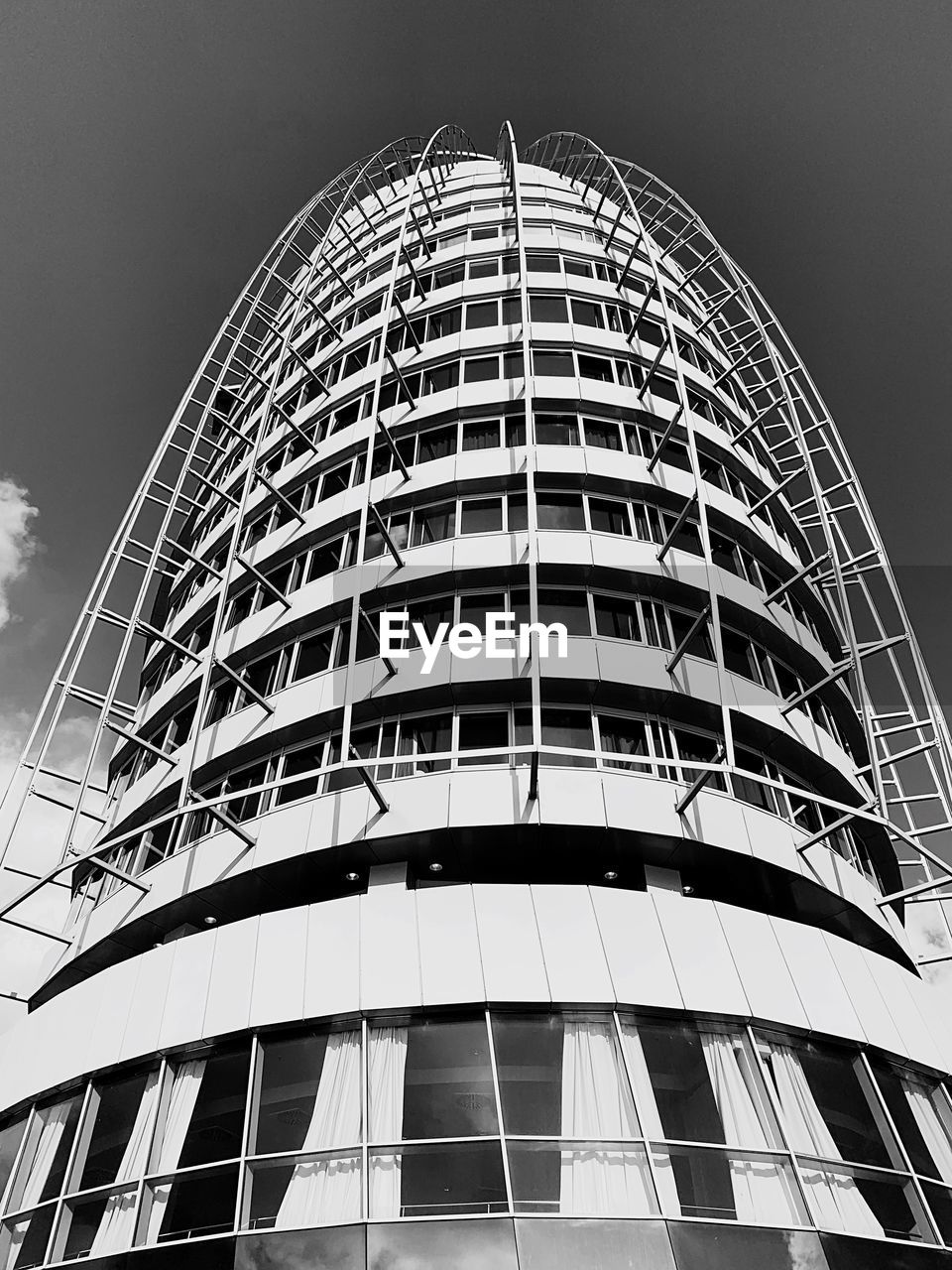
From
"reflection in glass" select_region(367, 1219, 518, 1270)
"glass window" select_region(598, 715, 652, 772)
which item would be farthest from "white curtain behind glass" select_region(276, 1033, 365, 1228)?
"glass window" select_region(598, 715, 652, 772)

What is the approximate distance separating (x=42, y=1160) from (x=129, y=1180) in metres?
3.08

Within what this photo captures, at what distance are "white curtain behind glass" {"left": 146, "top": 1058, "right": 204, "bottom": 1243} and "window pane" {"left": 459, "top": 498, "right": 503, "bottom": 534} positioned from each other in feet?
49.3

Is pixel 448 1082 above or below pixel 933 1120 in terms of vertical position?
above

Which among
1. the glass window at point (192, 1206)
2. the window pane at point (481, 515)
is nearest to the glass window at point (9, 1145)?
the glass window at point (192, 1206)

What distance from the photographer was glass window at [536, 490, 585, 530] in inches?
992

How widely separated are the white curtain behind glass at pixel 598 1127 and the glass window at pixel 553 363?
21255 mm

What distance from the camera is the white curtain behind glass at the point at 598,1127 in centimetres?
1330

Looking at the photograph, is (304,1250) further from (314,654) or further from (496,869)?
(314,654)

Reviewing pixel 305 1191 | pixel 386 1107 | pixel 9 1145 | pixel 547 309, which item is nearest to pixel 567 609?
pixel 386 1107

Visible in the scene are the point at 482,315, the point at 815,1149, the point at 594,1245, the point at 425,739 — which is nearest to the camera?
the point at 594,1245

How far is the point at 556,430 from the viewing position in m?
28.0

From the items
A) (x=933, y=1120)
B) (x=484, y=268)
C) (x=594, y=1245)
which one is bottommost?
(x=594, y=1245)

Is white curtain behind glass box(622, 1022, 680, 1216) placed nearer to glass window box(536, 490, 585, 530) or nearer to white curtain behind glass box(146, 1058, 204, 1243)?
white curtain behind glass box(146, 1058, 204, 1243)

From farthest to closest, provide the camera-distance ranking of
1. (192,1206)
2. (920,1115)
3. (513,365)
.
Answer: (513,365)
(920,1115)
(192,1206)
